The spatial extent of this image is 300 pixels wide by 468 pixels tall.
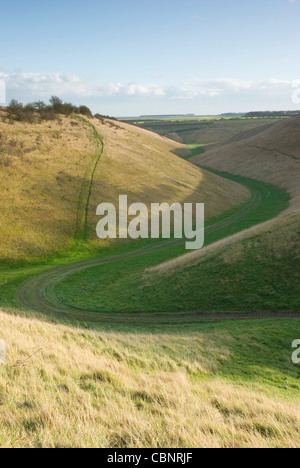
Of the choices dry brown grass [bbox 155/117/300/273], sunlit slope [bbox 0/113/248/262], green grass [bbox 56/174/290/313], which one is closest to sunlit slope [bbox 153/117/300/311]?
green grass [bbox 56/174/290/313]

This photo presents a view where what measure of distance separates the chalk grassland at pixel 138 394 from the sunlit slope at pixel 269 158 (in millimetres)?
63803

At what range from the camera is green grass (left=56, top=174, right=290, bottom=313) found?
2373 cm

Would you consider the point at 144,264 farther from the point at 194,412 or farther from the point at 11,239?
the point at 194,412

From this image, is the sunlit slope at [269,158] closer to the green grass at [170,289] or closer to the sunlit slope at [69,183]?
the sunlit slope at [69,183]

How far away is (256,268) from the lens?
26.0 m

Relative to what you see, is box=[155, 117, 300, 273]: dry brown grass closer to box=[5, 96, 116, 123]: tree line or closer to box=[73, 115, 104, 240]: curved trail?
box=[73, 115, 104, 240]: curved trail

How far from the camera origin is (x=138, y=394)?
841cm

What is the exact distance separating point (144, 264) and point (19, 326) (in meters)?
21.2

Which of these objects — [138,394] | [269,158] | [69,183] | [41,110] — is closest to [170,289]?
[138,394]

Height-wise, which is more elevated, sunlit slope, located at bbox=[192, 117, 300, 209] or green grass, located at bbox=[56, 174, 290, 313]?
sunlit slope, located at bbox=[192, 117, 300, 209]

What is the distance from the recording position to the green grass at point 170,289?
77.9ft

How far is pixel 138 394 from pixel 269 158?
346ft

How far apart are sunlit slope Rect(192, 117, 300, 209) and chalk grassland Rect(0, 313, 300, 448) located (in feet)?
209

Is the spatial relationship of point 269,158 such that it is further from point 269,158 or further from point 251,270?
point 251,270
